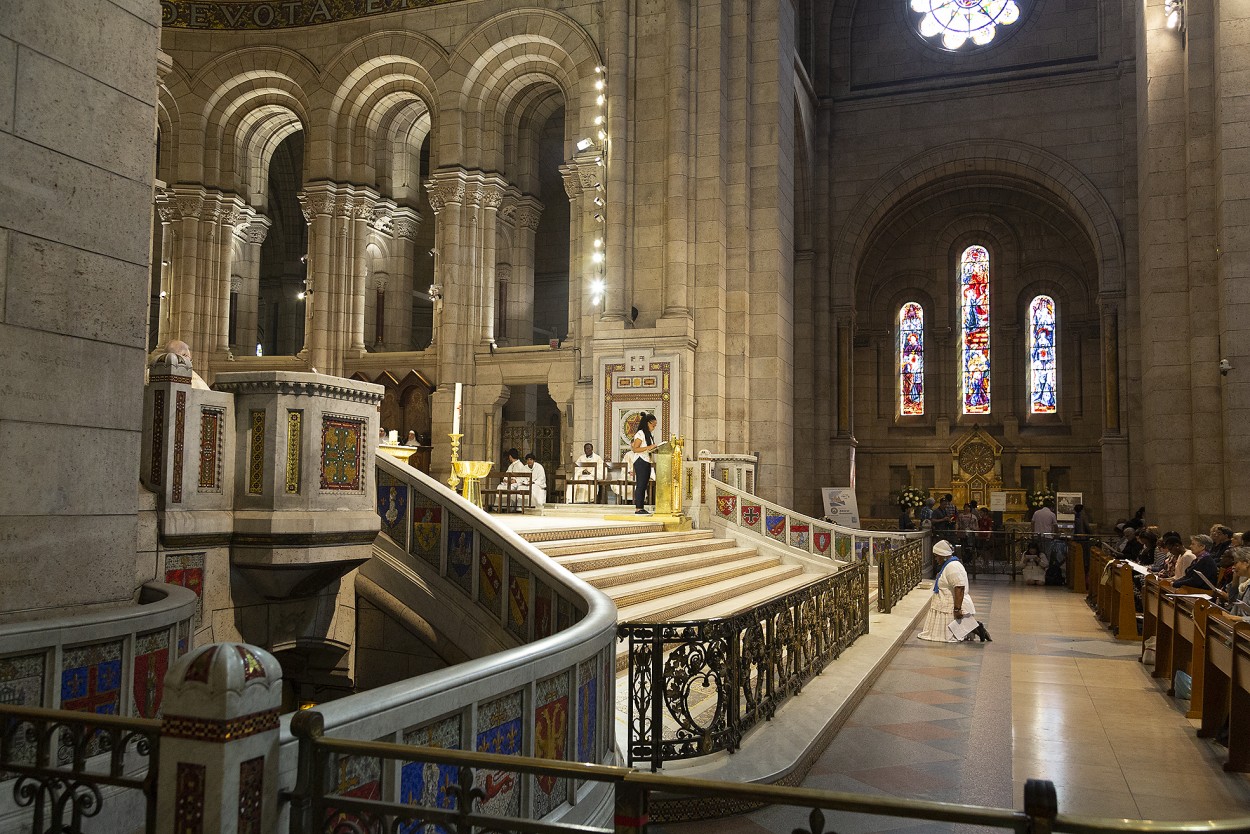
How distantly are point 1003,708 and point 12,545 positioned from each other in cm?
717

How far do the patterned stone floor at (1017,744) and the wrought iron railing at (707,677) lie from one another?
0.50 meters

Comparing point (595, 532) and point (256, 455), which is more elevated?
point (256, 455)

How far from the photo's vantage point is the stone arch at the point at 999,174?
949 inches

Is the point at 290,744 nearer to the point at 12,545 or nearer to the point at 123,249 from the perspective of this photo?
the point at 12,545

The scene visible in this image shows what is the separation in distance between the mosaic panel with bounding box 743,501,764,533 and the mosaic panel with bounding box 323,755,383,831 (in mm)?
12358

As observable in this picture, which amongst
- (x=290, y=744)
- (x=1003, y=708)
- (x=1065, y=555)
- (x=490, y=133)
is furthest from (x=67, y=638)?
→ (x=1065, y=555)

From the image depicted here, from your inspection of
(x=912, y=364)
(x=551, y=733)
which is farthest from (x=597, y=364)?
(x=912, y=364)

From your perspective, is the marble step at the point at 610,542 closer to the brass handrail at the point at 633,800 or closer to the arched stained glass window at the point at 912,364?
the brass handrail at the point at 633,800

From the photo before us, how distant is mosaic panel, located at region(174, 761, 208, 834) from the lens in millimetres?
2498

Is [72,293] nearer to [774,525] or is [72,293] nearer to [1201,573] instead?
Result: [1201,573]

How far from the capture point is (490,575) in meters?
7.42

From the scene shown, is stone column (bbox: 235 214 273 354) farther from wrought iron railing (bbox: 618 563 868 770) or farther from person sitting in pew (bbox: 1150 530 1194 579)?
person sitting in pew (bbox: 1150 530 1194 579)

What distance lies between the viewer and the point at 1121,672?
9977mm

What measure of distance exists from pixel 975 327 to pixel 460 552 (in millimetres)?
25828
